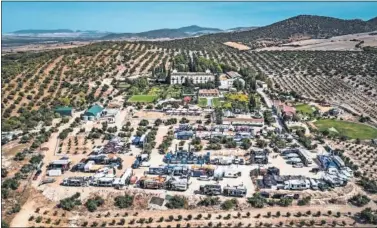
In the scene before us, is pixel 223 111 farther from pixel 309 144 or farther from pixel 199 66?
pixel 199 66

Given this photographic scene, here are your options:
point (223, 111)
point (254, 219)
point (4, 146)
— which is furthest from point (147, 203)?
point (223, 111)

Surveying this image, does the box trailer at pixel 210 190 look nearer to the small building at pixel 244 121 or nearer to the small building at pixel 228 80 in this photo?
the small building at pixel 244 121

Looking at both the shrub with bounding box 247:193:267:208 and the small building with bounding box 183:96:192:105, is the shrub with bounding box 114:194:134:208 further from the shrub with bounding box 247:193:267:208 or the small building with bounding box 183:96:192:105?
the small building with bounding box 183:96:192:105

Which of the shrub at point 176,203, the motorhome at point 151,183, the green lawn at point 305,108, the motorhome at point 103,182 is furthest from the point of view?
the green lawn at point 305,108

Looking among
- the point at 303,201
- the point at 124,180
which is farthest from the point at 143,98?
the point at 303,201

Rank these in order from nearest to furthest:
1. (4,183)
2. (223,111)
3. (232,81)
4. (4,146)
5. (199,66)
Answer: (4,183), (4,146), (223,111), (232,81), (199,66)

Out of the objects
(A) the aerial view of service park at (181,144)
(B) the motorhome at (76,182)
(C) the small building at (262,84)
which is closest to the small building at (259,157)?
(A) the aerial view of service park at (181,144)

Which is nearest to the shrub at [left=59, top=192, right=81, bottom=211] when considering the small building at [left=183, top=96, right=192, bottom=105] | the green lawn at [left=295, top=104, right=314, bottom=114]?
the small building at [left=183, top=96, right=192, bottom=105]

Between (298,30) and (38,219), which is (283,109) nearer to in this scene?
(38,219)

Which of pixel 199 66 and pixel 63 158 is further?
pixel 199 66
